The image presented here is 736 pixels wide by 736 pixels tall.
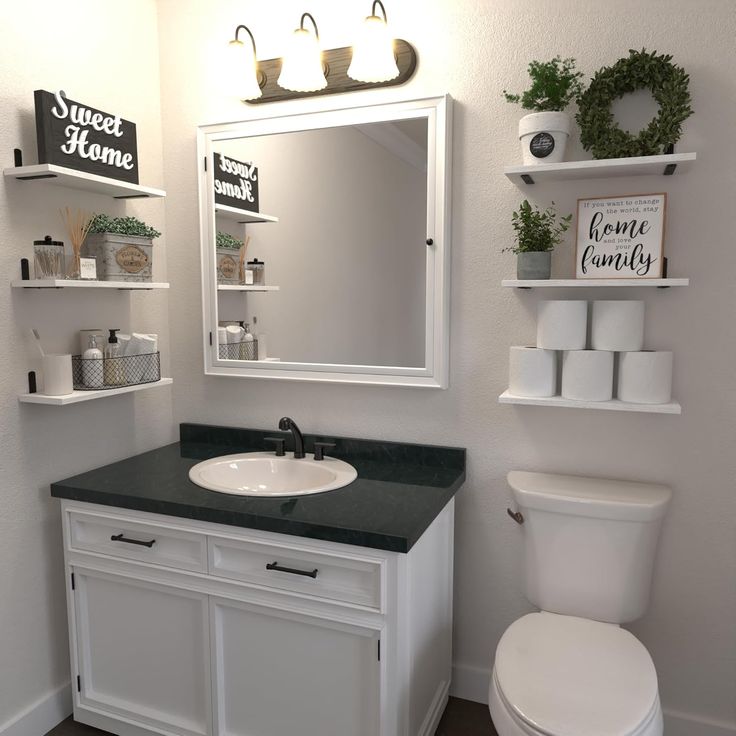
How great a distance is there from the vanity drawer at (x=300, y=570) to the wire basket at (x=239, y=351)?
765mm

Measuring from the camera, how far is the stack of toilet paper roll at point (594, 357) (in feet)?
5.80

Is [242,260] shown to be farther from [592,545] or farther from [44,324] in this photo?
[592,545]

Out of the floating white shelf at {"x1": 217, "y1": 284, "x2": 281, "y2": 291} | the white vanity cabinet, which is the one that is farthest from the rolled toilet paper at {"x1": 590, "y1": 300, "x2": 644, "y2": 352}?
the floating white shelf at {"x1": 217, "y1": 284, "x2": 281, "y2": 291}

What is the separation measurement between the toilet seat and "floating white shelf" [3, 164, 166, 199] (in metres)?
1.73

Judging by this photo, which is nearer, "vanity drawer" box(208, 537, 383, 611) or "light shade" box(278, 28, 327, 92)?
"vanity drawer" box(208, 537, 383, 611)

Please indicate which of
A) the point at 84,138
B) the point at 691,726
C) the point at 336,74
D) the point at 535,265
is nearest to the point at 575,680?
the point at 691,726

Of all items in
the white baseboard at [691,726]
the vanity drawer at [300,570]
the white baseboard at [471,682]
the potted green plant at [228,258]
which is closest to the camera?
the vanity drawer at [300,570]

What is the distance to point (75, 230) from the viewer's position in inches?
76.9

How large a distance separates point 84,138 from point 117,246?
1.06 feet

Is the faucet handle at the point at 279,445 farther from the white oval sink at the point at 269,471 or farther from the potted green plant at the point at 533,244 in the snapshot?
the potted green plant at the point at 533,244

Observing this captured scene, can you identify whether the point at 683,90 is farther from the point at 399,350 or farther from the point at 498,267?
the point at 399,350

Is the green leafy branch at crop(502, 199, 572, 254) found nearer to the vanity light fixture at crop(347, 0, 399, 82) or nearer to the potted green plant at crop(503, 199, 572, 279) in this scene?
the potted green plant at crop(503, 199, 572, 279)

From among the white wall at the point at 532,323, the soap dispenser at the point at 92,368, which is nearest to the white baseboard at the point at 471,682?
the white wall at the point at 532,323

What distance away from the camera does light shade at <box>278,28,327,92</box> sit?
1996 millimetres
